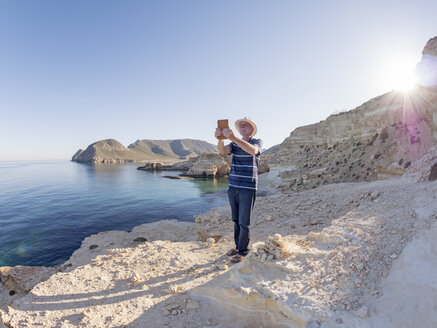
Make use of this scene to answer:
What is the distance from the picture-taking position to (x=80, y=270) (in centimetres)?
464

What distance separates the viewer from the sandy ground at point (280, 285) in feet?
8.05

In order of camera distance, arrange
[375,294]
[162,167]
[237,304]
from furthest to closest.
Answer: [162,167], [237,304], [375,294]

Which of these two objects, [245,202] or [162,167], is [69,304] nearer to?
[245,202]

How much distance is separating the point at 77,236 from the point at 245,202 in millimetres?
13835

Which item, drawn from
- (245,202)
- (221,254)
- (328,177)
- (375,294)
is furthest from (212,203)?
(375,294)

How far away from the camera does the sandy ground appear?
96.6 inches

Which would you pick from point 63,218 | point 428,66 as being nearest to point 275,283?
point 428,66

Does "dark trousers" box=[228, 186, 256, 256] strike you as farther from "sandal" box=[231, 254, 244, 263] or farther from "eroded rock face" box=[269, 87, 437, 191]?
"eroded rock face" box=[269, 87, 437, 191]

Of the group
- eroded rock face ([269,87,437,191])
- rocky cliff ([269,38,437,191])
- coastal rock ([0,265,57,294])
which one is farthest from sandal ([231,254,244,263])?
rocky cliff ([269,38,437,191])

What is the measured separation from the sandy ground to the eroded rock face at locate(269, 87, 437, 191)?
35.5 ft

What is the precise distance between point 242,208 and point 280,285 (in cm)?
153

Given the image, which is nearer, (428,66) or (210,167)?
(428,66)

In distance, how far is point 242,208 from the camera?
162 inches

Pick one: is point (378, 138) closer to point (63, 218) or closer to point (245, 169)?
point (245, 169)
